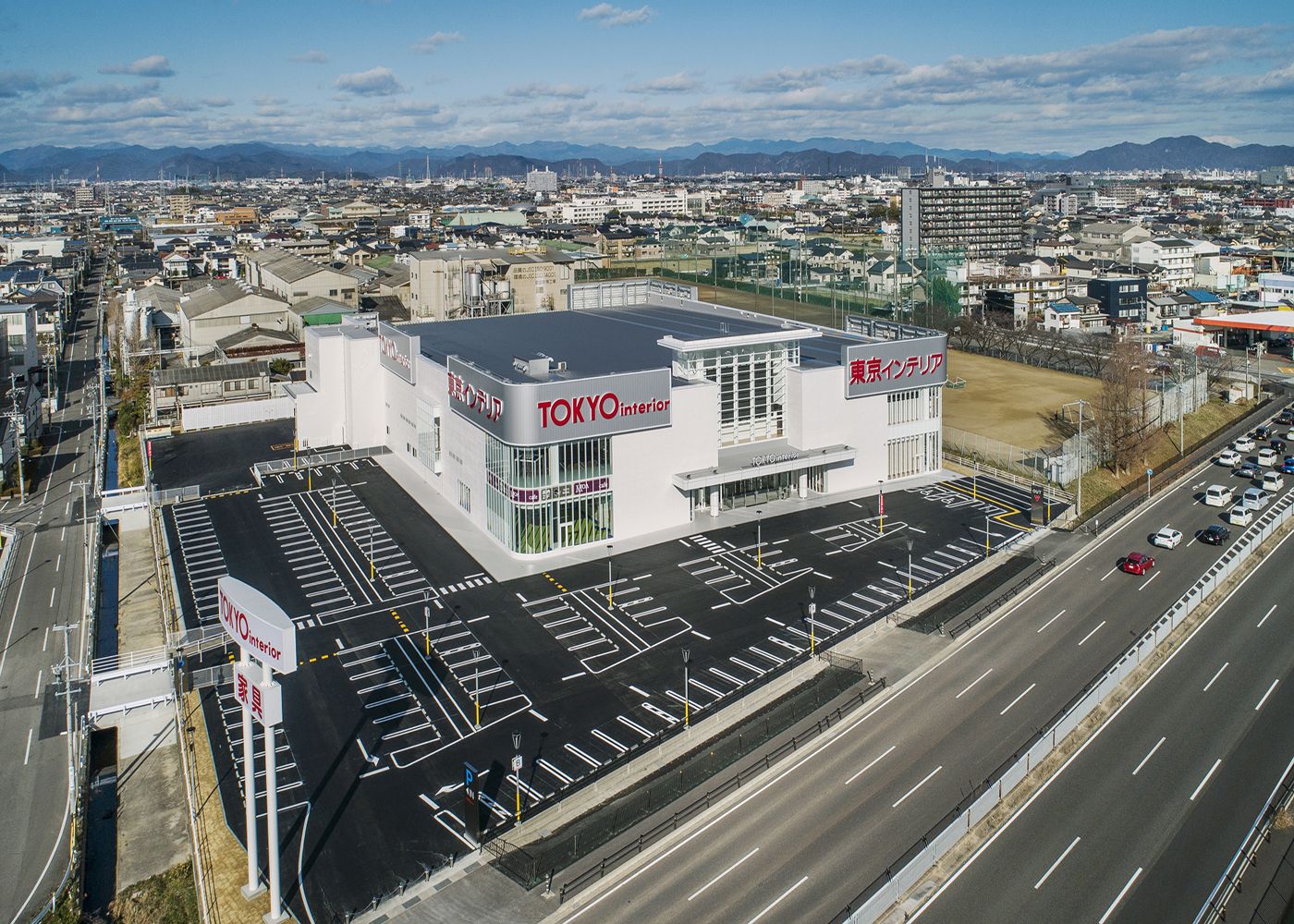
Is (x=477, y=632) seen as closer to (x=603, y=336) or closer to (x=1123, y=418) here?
(x=603, y=336)

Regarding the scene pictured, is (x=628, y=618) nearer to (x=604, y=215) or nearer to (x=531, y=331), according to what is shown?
(x=531, y=331)

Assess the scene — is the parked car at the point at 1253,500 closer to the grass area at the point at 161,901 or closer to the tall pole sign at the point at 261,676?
the tall pole sign at the point at 261,676

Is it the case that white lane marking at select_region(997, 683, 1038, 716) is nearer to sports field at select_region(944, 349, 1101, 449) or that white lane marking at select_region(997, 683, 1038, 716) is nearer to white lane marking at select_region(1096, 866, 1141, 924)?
white lane marking at select_region(1096, 866, 1141, 924)

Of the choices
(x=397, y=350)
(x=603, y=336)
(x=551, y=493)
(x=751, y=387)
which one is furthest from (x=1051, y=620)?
(x=397, y=350)

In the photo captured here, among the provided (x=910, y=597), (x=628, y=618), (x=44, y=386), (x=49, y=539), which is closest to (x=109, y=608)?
(x=49, y=539)

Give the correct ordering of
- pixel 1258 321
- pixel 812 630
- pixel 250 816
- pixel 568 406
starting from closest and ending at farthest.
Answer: pixel 250 816, pixel 812 630, pixel 568 406, pixel 1258 321

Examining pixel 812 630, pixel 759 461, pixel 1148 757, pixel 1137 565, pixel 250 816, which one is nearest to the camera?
pixel 250 816
